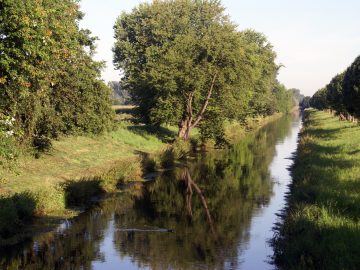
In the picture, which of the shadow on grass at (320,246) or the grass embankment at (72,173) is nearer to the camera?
the shadow on grass at (320,246)

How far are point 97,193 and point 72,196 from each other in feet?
9.96

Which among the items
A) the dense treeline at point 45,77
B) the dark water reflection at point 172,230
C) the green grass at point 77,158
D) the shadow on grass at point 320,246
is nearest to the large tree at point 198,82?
the green grass at point 77,158

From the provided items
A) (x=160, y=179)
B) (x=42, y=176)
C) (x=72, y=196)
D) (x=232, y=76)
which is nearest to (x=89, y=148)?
(x=160, y=179)

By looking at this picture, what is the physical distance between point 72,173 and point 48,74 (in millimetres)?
9803

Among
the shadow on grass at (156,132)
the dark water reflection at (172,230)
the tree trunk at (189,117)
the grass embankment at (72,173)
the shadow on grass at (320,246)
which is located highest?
the tree trunk at (189,117)

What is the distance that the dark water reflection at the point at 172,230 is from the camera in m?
17.4

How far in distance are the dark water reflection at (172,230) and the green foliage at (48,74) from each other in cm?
555

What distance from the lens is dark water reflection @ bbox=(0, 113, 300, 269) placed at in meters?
17.4

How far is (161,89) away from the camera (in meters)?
48.7

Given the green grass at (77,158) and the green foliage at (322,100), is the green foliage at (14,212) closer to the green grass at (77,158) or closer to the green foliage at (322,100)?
the green grass at (77,158)

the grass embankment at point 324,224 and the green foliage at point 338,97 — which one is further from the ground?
the green foliage at point 338,97

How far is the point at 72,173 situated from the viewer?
101 ft

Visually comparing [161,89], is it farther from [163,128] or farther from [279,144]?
[279,144]

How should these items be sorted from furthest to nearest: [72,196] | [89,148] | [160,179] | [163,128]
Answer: [163,128]
[89,148]
[160,179]
[72,196]
